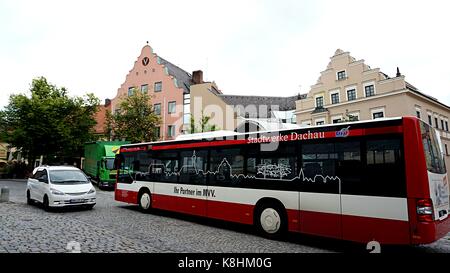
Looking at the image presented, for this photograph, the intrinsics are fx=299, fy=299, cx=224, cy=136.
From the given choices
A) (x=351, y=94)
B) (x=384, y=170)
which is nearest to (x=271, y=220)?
(x=384, y=170)

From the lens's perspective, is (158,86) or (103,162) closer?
(103,162)

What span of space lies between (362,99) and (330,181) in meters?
24.7

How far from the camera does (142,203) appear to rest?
12594 mm

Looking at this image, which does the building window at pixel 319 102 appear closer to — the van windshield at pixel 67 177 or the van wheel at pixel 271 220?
the van windshield at pixel 67 177

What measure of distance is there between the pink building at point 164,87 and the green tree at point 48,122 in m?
6.03

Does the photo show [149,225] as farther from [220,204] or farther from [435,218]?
[435,218]

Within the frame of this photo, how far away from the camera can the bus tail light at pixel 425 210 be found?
19.3 feet

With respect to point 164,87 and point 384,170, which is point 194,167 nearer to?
point 384,170

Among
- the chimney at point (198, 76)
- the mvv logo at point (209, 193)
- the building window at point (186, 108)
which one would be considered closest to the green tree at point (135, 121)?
the building window at point (186, 108)

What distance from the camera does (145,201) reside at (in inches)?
491

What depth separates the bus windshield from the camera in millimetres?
6438

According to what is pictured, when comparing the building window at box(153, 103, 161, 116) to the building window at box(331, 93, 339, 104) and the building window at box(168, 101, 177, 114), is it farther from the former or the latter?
the building window at box(331, 93, 339, 104)

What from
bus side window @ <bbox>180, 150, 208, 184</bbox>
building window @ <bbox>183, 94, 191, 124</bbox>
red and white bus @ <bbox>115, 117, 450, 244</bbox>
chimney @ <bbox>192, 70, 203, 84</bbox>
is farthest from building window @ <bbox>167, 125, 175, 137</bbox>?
red and white bus @ <bbox>115, 117, 450, 244</bbox>

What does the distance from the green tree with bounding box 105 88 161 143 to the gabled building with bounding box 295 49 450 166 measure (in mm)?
16794
